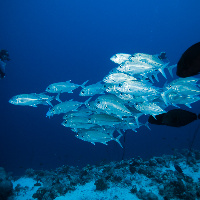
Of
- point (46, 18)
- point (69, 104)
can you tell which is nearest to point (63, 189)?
point (69, 104)

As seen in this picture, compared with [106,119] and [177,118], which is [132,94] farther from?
[177,118]

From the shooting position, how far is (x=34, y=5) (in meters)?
60.2

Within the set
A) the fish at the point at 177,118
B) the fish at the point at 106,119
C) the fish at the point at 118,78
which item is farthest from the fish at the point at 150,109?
the fish at the point at 177,118

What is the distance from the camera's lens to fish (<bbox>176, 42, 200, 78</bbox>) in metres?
1.64

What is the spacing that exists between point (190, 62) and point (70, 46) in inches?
3110

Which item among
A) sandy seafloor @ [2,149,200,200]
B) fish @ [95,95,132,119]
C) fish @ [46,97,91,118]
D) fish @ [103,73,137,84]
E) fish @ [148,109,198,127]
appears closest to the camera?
fish @ [148,109,198,127]

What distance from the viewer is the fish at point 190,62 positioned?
1.64 metres

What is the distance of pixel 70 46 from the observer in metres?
76.4

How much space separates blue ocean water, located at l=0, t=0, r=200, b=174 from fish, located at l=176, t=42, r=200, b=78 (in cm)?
4003

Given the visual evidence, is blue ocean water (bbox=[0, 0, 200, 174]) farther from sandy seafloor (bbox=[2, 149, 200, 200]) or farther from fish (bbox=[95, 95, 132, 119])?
fish (bbox=[95, 95, 132, 119])

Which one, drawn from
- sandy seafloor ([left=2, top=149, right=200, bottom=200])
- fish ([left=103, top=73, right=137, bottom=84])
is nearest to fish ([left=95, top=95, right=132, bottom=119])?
fish ([left=103, top=73, right=137, bottom=84])

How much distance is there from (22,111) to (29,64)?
20017 millimetres

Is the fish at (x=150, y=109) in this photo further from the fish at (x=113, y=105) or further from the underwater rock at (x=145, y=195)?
the underwater rock at (x=145, y=195)

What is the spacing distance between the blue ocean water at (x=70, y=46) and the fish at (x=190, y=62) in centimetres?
4003
